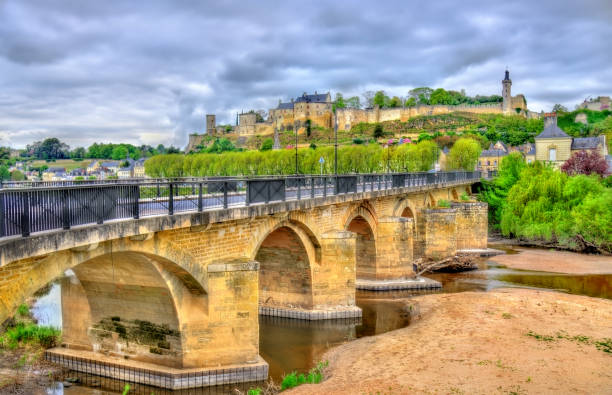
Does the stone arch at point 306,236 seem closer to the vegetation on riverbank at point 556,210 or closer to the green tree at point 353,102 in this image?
the vegetation on riverbank at point 556,210

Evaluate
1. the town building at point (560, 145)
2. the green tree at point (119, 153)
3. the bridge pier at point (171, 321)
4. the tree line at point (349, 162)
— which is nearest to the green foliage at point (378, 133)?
the tree line at point (349, 162)

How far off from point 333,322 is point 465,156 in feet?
160

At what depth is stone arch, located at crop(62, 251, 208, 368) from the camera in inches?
513

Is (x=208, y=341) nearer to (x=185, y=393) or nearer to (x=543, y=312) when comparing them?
(x=185, y=393)

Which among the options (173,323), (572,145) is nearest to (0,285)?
(173,323)

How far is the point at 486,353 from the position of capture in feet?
49.3

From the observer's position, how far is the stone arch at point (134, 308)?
42.7 feet

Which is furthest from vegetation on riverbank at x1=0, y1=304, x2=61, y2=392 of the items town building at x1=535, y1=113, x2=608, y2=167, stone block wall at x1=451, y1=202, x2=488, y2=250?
town building at x1=535, y1=113, x2=608, y2=167

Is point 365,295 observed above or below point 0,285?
below

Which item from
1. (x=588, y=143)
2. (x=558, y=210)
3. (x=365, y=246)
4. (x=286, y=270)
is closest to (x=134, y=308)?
(x=286, y=270)

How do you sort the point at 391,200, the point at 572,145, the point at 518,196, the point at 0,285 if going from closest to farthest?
the point at 0,285
the point at 391,200
the point at 518,196
the point at 572,145

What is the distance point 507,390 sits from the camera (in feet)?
40.4

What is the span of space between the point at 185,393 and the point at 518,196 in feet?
114

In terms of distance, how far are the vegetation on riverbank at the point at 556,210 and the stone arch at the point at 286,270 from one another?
78.1 feet
